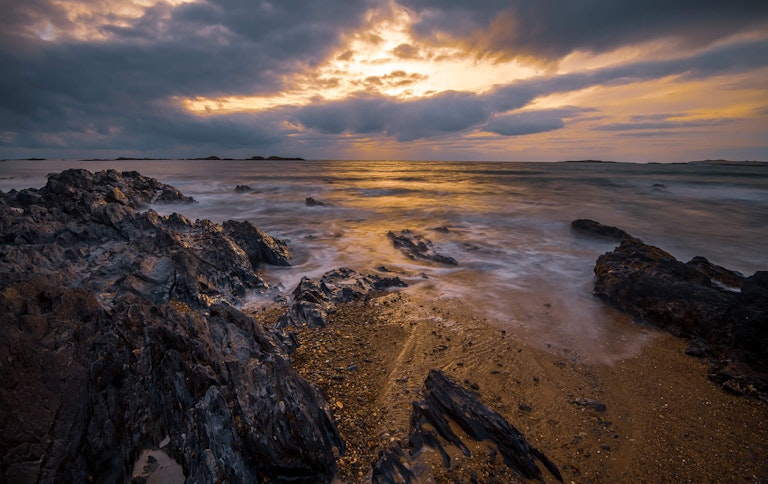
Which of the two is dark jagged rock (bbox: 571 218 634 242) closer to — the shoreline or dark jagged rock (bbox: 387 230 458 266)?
the shoreline

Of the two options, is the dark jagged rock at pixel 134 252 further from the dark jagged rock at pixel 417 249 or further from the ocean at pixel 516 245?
the dark jagged rock at pixel 417 249

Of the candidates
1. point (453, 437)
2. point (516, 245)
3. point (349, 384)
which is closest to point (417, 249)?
point (516, 245)

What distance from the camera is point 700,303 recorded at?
25.2 feet

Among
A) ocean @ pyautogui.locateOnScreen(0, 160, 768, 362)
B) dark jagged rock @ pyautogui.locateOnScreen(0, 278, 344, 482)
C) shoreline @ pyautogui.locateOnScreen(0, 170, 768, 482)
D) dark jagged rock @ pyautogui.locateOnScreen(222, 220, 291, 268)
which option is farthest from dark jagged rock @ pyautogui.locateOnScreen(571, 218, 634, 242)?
dark jagged rock @ pyautogui.locateOnScreen(0, 278, 344, 482)

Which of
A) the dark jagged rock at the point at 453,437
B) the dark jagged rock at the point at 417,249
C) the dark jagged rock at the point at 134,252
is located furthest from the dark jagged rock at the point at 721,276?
the dark jagged rock at the point at 134,252

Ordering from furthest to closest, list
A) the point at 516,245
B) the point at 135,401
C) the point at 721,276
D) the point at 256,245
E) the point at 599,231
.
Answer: the point at 599,231 < the point at 516,245 < the point at 256,245 < the point at 721,276 < the point at 135,401

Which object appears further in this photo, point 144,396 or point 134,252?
point 134,252

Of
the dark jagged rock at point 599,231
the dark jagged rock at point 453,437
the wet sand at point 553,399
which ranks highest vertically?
the dark jagged rock at point 599,231

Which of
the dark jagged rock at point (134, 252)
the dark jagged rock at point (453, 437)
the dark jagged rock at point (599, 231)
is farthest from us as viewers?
the dark jagged rock at point (599, 231)

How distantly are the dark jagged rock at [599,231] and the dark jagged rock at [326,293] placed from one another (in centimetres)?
1237

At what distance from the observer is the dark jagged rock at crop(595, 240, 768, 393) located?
6.29 m

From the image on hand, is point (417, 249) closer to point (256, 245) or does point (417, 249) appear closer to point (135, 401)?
point (256, 245)

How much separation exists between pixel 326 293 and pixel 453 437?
539cm

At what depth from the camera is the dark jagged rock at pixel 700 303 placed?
6285mm
